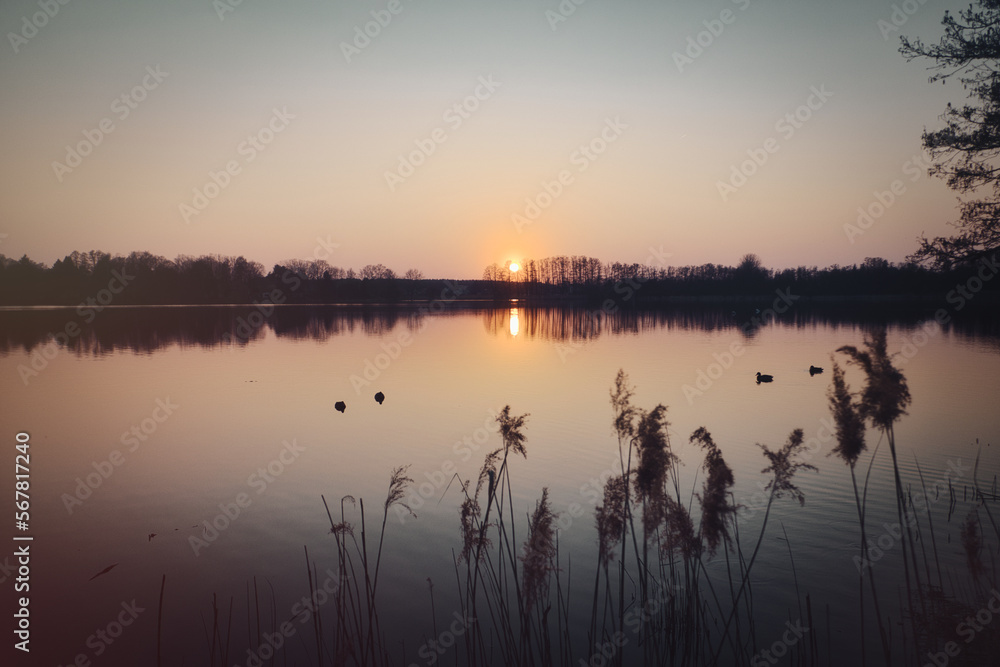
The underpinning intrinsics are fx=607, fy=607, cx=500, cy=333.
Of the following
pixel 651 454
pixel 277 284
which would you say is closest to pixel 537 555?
pixel 651 454

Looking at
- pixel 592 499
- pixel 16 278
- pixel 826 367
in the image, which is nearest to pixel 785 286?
pixel 826 367

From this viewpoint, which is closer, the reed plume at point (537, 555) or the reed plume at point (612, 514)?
the reed plume at point (537, 555)

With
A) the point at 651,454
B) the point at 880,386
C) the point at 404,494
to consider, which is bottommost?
the point at 404,494

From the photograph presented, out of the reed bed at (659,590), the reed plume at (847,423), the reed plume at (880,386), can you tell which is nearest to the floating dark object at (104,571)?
the reed bed at (659,590)

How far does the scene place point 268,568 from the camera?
7750 mm

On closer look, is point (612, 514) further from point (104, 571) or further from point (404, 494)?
point (104, 571)

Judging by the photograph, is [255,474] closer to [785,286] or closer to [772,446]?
[772,446]

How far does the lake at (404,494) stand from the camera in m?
6.39

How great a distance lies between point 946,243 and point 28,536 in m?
14.9

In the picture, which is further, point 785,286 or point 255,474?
point 785,286

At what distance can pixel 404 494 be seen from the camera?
820 centimetres

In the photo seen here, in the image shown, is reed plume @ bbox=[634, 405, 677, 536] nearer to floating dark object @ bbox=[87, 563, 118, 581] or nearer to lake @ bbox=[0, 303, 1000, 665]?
lake @ bbox=[0, 303, 1000, 665]

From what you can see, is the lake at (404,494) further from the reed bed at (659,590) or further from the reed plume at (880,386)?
the reed plume at (880,386)

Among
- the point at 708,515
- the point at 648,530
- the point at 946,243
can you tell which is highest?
the point at 946,243
